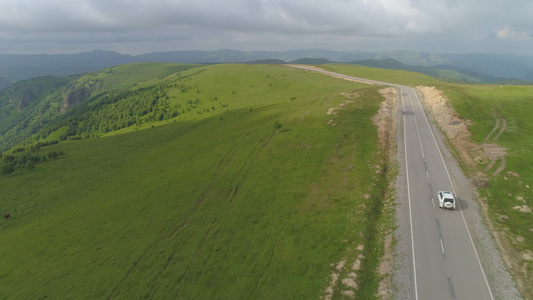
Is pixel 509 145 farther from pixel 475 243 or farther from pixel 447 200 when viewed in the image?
pixel 475 243

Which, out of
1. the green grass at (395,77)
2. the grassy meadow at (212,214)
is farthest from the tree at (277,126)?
the green grass at (395,77)

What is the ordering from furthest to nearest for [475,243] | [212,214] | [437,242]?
1. [212,214]
2. [437,242]
3. [475,243]

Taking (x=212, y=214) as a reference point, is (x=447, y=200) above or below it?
above

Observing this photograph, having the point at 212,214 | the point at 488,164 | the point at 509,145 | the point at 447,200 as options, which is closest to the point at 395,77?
the point at 509,145

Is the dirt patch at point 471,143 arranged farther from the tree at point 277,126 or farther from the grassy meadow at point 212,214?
the tree at point 277,126

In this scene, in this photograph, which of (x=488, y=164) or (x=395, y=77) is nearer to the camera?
(x=488, y=164)

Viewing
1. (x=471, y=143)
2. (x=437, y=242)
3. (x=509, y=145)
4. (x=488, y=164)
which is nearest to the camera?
(x=437, y=242)
